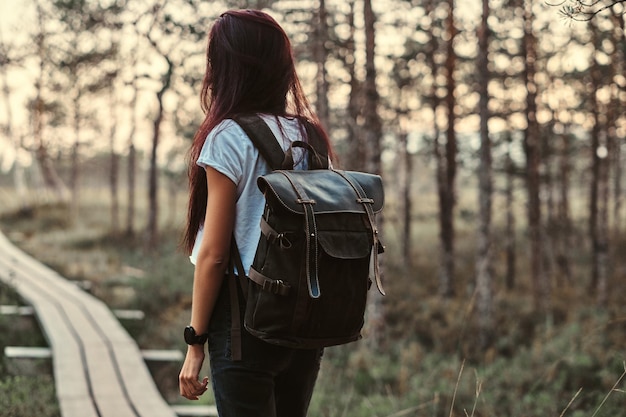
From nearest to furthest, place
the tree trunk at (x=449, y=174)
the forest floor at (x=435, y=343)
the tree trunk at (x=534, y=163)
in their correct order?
1. the forest floor at (x=435, y=343)
2. the tree trunk at (x=534, y=163)
3. the tree trunk at (x=449, y=174)

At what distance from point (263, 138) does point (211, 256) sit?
42 cm

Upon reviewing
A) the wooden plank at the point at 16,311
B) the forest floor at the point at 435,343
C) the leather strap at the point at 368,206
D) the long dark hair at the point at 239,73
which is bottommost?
the forest floor at the point at 435,343

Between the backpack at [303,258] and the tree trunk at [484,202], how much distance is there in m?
9.88

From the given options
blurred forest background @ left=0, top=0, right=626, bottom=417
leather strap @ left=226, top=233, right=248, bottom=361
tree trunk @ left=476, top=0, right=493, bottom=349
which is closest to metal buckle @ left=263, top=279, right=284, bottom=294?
leather strap @ left=226, top=233, right=248, bottom=361

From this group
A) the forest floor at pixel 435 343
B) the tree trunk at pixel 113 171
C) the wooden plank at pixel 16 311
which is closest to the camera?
the forest floor at pixel 435 343

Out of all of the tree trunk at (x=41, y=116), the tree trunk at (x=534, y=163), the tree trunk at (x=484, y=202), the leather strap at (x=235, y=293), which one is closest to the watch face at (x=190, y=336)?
the leather strap at (x=235, y=293)

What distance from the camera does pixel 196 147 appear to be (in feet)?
8.10

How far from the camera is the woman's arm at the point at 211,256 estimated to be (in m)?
2.34

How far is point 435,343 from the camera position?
12.7m

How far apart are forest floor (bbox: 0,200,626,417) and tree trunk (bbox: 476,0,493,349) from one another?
406mm

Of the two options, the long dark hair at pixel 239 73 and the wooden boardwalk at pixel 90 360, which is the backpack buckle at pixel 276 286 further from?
the wooden boardwalk at pixel 90 360

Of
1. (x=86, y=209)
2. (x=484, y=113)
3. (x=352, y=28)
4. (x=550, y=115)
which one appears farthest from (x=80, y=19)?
(x=86, y=209)

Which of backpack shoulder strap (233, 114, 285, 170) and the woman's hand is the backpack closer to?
backpack shoulder strap (233, 114, 285, 170)

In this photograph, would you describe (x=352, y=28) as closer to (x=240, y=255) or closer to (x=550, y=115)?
(x=550, y=115)
